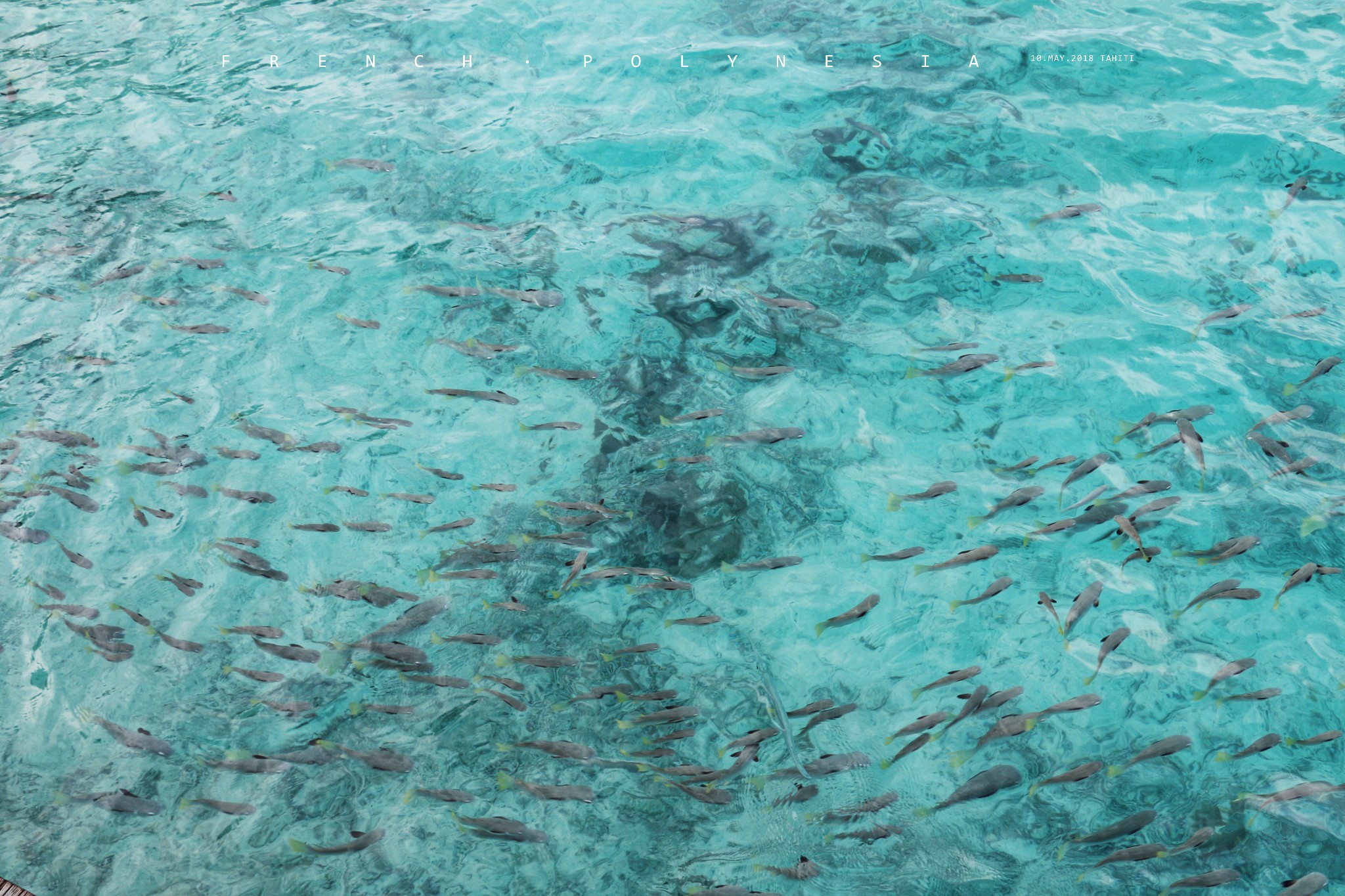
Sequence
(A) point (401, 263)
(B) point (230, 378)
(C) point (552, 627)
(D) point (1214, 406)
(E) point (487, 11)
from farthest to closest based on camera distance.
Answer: (E) point (487, 11)
(A) point (401, 263)
(B) point (230, 378)
(D) point (1214, 406)
(C) point (552, 627)

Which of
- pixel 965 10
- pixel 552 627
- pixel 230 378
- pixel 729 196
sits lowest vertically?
pixel 552 627

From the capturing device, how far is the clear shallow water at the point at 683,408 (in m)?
3.56

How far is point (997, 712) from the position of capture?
150 inches

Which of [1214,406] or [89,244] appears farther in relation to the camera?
[89,244]

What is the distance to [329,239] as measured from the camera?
21.0 ft

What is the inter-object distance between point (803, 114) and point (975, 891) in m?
6.33

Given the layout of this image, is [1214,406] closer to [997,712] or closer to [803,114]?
[997,712]

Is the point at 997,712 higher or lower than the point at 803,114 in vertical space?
lower

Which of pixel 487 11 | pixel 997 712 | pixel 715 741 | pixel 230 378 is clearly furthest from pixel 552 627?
pixel 487 11

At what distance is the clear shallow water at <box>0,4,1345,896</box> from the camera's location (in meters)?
3.56

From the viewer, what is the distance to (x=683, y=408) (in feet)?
17.1

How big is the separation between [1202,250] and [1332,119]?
218cm

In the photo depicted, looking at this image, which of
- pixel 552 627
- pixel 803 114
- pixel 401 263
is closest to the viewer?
pixel 552 627

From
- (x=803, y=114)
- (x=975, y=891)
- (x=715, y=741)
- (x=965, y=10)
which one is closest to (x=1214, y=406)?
(x=975, y=891)
